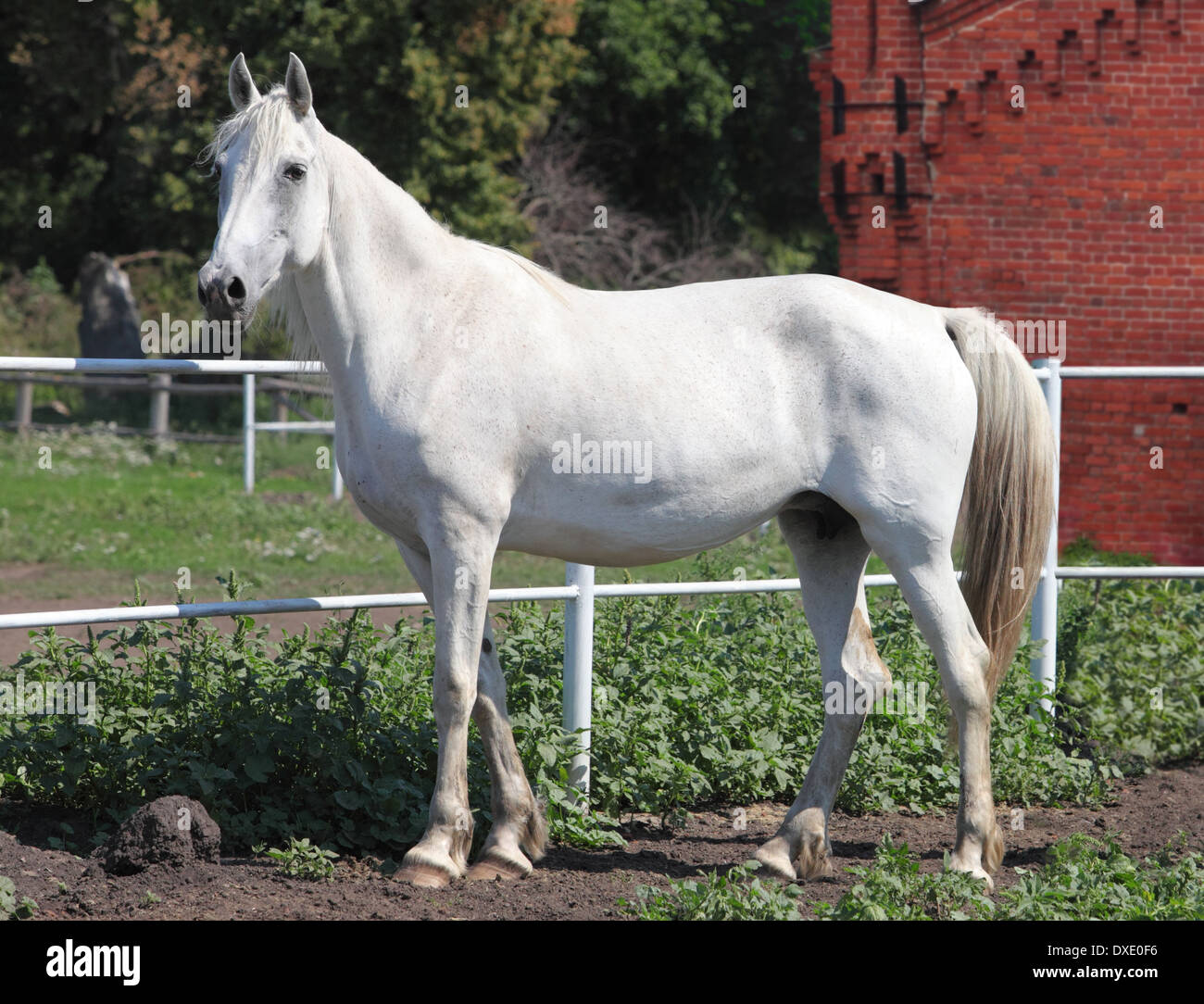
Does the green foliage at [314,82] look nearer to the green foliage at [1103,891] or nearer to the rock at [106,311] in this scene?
the rock at [106,311]

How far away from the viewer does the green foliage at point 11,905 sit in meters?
3.97

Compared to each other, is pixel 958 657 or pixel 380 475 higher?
pixel 380 475

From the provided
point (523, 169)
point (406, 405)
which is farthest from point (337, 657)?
point (523, 169)

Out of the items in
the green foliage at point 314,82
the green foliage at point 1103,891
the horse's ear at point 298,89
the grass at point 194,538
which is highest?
the green foliage at point 314,82

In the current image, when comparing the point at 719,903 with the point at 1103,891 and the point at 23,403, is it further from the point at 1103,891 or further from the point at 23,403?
the point at 23,403

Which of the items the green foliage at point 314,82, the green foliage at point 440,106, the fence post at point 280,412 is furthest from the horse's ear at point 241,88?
the green foliage at point 314,82

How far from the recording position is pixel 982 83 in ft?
39.2

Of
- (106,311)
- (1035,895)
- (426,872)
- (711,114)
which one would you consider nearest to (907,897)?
(1035,895)

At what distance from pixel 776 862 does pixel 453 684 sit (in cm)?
126

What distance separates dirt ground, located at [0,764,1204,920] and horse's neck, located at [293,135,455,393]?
1540mm

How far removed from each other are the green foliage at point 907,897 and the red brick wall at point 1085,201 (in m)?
8.04

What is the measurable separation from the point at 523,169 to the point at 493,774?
25863mm

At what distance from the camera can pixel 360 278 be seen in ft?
14.4

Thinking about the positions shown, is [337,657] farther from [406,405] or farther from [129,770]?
[406,405]
